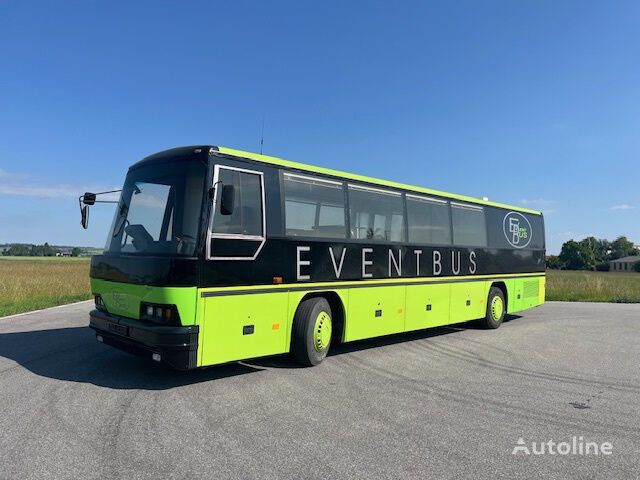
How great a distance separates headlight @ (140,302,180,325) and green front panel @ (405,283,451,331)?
197 inches

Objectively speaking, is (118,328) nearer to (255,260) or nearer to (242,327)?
(242,327)

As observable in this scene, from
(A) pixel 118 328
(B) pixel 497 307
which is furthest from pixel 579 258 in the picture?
(A) pixel 118 328

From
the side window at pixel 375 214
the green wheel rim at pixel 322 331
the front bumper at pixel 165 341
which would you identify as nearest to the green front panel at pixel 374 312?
the green wheel rim at pixel 322 331

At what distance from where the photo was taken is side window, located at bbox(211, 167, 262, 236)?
19.8 ft

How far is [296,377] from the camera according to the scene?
662 cm

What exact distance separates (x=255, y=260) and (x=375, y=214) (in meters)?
3.04

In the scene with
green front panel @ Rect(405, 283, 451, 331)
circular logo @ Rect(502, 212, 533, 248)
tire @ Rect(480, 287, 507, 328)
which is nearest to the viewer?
green front panel @ Rect(405, 283, 451, 331)

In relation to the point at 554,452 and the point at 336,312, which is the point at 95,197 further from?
the point at 554,452

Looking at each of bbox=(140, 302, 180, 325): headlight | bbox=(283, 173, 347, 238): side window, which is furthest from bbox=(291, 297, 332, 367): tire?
bbox=(140, 302, 180, 325): headlight

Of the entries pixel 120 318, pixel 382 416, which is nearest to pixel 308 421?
pixel 382 416

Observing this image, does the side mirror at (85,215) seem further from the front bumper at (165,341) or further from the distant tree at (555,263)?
the distant tree at (555,263)

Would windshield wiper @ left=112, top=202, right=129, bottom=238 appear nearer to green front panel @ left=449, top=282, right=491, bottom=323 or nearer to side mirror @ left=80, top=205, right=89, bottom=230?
Answer: side mirror @ left=80, top=205, right=89, bottom=230

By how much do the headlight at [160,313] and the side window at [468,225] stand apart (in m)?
7.06

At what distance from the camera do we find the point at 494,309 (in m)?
12.0
